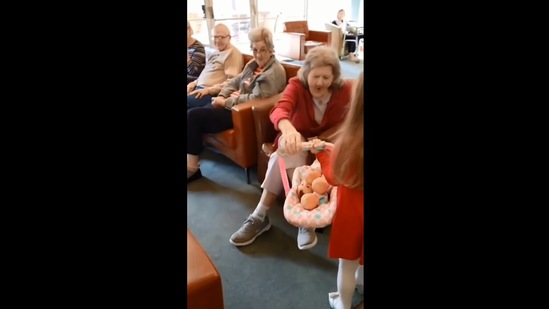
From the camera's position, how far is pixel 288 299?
1.45 metres

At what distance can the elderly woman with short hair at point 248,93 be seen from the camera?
7.19 ft

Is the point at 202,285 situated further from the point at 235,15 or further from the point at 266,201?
the point at 235,15

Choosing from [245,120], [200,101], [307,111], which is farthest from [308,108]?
[200,101]

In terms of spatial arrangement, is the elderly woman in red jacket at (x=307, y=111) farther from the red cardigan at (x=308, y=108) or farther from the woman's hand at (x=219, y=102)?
the woman's hand at (x=219, y=102)

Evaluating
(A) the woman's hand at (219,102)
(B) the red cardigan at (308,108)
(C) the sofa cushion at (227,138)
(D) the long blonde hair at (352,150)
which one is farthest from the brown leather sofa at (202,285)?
(A) the woman's hand at (219,102)

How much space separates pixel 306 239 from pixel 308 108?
64 centimetres

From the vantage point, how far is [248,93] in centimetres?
229

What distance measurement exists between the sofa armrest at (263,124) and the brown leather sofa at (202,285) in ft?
4.05

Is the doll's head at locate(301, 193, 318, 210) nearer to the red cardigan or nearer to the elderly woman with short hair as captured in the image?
the red cardigan
